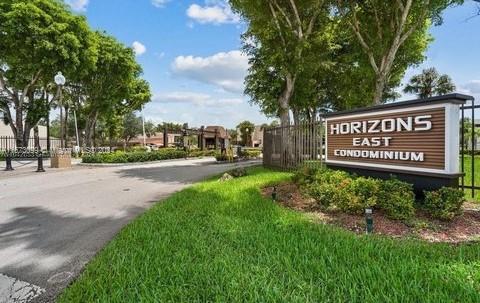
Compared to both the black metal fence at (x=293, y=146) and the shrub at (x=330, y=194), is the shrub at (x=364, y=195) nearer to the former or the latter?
the shrub at (x=330, y=194)

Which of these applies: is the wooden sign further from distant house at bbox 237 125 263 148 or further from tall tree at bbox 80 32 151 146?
distant house at bbox 237 125 263 148

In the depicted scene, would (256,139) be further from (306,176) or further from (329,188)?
(329,188)

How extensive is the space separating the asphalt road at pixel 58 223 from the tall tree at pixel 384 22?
10.3m

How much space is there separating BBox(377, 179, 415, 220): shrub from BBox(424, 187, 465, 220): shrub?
0.97 feet

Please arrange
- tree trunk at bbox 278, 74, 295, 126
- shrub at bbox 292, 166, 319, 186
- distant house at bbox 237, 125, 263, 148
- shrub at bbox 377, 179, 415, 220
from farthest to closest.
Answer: distant house at bbox 237, 125, 263, 148, tree trunk at bbox 278, 74, 295, 126, shrub at bbox 292, 166, 319, 186, shrub at bbox 377, 179, 415, 220

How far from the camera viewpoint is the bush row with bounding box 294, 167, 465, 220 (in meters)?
5.34

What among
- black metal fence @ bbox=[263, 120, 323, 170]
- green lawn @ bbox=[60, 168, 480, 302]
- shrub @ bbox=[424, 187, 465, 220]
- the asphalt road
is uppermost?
black metal fence @ bbox=[263, 120, 323, 170]

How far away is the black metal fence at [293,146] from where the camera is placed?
11531mm

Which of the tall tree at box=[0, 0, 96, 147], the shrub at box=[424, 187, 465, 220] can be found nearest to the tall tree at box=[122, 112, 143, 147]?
the tall tree at box=[0, 0, 96, 147]

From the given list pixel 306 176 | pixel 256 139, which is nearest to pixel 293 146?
pixel 306 176

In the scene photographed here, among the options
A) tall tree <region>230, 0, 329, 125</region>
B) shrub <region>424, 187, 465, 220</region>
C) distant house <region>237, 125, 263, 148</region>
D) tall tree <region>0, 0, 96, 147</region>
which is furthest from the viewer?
distant house <region>237, 125, 263, 148</region>

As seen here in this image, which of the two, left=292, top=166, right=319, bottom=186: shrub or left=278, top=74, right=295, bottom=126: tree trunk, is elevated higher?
left=278, top=74, right=295, bottom=126: tree trunk

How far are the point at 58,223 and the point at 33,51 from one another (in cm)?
2393

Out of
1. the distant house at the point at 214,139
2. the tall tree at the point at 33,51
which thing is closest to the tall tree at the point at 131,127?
the distant house at the point at 214,139
